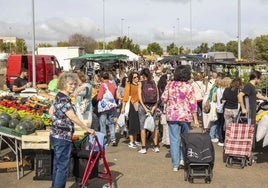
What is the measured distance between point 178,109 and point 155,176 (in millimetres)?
1236

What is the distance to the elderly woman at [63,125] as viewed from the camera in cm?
582

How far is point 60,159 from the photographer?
232 inches

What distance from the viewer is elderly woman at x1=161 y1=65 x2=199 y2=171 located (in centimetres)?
788

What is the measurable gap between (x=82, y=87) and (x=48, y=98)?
2547mm

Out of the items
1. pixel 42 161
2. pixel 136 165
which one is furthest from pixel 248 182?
pixel 42 161

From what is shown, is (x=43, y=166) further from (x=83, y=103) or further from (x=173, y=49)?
(x=173, y=49)

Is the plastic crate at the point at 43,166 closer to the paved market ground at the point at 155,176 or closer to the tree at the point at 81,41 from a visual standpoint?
the paved market ground at the point at 155,176

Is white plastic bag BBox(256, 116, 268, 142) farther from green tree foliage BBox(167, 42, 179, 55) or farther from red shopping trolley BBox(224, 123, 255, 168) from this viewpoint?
green tree foliage BBox(167, 42, 179, 55)

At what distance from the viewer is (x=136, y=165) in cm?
845

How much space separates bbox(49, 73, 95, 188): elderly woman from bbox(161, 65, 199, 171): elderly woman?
2.42 m

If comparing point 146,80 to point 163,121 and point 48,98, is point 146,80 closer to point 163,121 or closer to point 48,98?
point 163,121

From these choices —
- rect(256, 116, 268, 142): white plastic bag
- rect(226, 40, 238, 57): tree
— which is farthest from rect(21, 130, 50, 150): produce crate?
rect(226, 40, 238, 57): tree

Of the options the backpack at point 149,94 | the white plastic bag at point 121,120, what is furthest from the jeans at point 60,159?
the white plastic bag at point 121,120

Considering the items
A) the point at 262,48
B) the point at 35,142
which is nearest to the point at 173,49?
the point at 262,48
